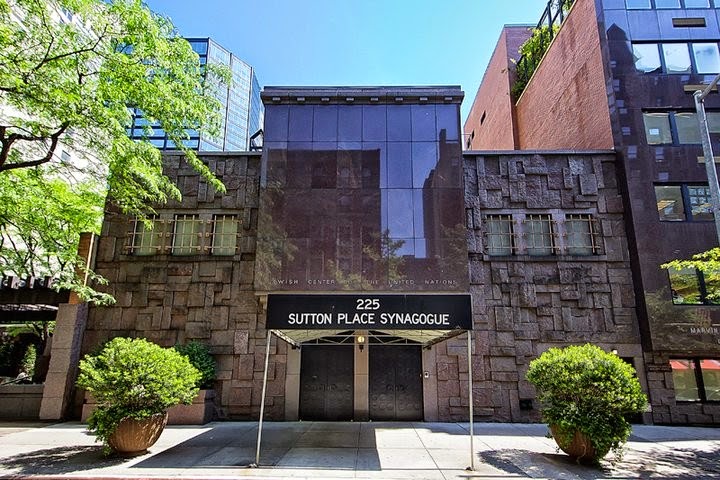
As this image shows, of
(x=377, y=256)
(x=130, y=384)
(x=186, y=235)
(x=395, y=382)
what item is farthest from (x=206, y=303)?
(x=395, y=382)

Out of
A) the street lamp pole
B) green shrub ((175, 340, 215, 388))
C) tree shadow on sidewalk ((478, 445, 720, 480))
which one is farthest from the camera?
green shrub ((175, 340, 215, 388))

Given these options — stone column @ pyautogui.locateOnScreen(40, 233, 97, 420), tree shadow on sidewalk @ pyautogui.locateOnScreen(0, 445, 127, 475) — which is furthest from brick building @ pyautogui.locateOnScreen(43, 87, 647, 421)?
tree shadow on sidewalk @ pyautogui.locateOnScreen(0, 445, 127, 475)

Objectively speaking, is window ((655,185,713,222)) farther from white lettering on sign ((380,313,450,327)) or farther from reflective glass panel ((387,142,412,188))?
white lettering on sign ((380,313,450,327))

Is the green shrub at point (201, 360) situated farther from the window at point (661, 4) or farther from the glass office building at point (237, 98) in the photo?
the glass office building at point (237, 98)

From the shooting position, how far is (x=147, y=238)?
15469 mm

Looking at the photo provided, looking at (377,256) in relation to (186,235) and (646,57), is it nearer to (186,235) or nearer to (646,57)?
(186,235)

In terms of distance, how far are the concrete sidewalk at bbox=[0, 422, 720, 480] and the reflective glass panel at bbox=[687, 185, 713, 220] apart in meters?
6.88

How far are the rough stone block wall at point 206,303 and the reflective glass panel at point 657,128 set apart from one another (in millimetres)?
14173

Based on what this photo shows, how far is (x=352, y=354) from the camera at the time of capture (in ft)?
48.8

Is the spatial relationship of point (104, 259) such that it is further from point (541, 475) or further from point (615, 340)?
point (615, 340)

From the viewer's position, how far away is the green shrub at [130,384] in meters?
8.95

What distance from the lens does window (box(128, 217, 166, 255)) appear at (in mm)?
15297

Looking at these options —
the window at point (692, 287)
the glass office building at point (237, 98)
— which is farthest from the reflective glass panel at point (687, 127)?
the glass office building at point (237, 98)

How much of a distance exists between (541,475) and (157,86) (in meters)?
12.1
